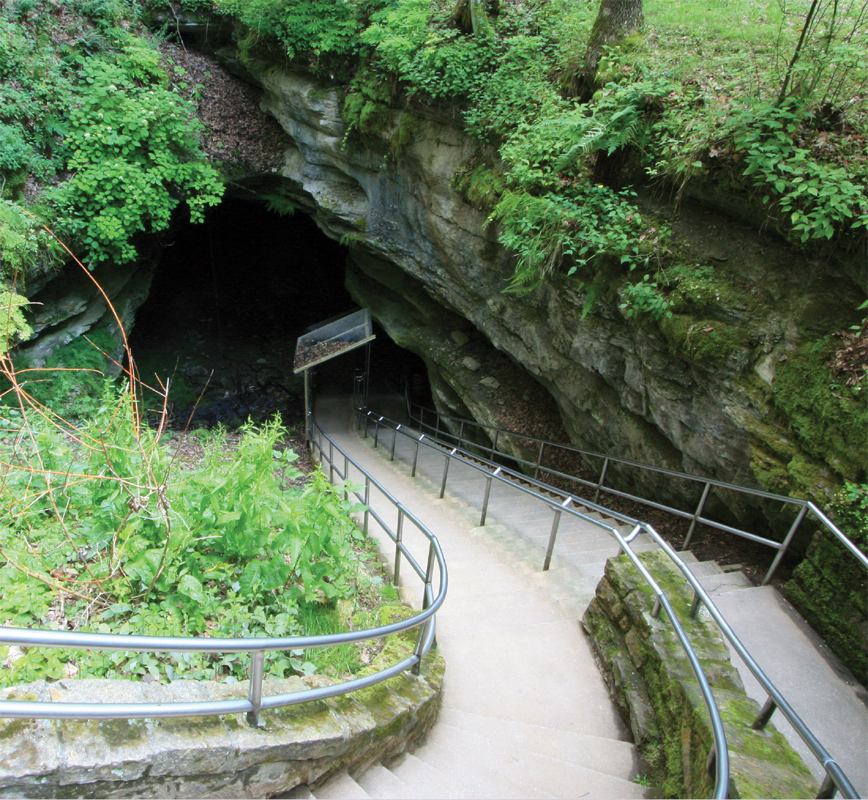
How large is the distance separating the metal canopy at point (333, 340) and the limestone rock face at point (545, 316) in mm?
1526

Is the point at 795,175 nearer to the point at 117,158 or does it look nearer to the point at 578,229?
the point at 578,229

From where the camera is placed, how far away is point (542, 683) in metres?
3.46

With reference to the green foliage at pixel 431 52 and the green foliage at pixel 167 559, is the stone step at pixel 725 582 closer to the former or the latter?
the green foliage at pixel 167 559

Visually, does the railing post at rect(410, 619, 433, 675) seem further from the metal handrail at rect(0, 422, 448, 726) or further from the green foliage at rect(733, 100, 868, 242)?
the green foliage at rect(733, 100, 868, 242)

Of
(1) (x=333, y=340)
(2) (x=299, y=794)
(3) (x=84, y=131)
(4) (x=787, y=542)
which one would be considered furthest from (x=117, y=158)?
(4) (x=787, y=542)

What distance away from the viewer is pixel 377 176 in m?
9.60

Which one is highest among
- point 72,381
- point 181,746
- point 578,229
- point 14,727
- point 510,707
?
point 578,229

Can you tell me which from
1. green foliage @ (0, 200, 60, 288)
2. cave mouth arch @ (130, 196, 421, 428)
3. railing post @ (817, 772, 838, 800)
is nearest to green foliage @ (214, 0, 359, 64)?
cave mouth arch @ (130, 196, 421, 428)

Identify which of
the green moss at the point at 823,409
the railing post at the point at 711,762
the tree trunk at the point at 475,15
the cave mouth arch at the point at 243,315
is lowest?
the cave mouth arch at the point at 243,315

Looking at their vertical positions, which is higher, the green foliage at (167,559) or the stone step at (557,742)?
the green foliage at (167,559)

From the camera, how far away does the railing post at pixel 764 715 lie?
232 centimetres

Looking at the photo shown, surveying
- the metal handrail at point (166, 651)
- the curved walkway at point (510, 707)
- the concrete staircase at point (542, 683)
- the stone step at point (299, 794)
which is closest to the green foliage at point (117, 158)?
the concrete staircase at point (542, 683)

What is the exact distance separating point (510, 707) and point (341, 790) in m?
1.40

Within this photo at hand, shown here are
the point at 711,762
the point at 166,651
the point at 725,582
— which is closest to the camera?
the point at 166,651
